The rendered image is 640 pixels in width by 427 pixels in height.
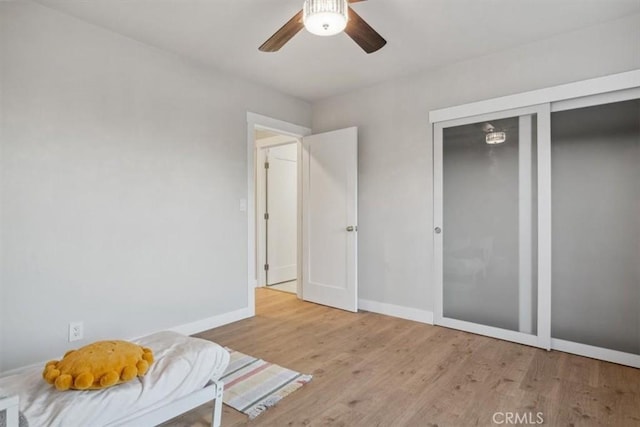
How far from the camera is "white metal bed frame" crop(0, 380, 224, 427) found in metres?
1.15

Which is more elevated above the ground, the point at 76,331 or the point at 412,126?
the point at 412,126

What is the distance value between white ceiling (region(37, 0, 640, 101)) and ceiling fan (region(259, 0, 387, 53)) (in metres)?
0.27

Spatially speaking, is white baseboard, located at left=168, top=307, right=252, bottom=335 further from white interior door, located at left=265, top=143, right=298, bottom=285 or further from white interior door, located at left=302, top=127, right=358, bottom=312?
white interior door, located at left=265, top=143, right=298, bottom=285

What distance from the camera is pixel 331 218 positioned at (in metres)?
4.10

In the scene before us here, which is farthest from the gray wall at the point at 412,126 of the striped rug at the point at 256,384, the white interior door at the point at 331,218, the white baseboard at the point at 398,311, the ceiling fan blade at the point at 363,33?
the striped rug at the point at 256,384

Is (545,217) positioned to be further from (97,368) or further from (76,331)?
(76,331)

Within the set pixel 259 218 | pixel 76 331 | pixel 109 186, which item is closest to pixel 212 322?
pixel 76 331

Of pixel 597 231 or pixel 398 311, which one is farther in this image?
pixel 398 311

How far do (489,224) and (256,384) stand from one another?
2348 mm

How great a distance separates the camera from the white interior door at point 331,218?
391 cm

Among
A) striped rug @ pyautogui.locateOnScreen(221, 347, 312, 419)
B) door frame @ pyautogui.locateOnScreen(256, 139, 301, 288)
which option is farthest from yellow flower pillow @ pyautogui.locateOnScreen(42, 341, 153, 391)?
door frame @ pyautogui.locateOnScreen(256, 139, 301, 288)

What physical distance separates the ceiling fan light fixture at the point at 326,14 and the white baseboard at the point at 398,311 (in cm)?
273

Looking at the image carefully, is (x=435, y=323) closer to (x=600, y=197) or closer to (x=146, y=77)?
(x=600, y=197)

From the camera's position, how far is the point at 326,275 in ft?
13.6
